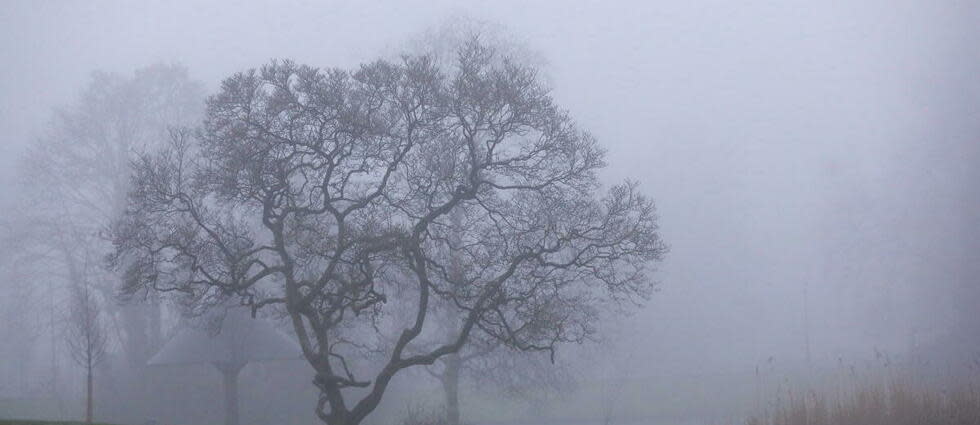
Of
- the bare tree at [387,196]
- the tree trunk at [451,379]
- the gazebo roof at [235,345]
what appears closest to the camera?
the bare tree at [387,196]

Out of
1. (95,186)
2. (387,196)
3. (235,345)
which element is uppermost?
(95,186)

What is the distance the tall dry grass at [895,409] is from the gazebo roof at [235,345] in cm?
1179

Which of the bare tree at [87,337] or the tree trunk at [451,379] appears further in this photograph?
the tree trunk at [451,379]

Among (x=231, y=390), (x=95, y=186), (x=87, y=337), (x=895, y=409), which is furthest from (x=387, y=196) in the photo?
(x=95, y=186)

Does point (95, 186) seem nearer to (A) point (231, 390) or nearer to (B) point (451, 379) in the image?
(B) point (451, 379)

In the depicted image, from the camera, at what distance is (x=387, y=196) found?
19.1 m

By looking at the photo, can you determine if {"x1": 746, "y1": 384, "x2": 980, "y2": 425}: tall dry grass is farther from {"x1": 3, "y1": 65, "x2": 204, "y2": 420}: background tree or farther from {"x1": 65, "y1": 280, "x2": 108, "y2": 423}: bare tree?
{"x1": 3, "y1": 65, "x2": 204, "y2": 420}: background tree

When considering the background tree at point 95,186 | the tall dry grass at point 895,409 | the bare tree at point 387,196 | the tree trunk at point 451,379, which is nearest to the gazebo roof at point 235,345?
the bare tree at point 387,196

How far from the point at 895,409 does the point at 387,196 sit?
11288 mm

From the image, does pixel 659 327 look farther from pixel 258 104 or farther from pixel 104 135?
pixel 258 104

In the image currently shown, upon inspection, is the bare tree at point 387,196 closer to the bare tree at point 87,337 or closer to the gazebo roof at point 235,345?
the gazebo roof at point 235,345

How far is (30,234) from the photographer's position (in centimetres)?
3797

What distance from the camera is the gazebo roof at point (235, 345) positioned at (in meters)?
23.8

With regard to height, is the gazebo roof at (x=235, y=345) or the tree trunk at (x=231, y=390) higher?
the gazebo roof at (x=235, y=345)
